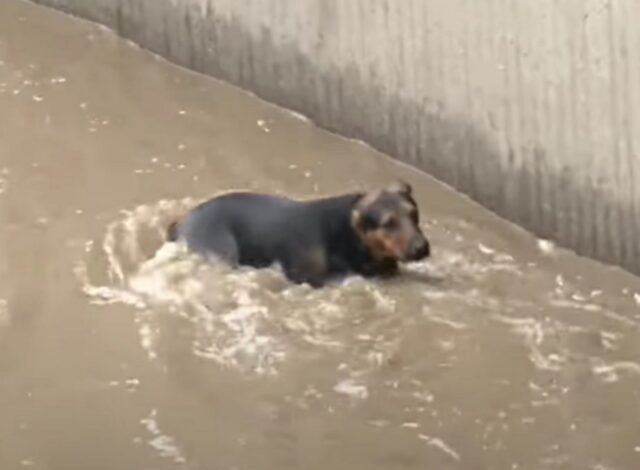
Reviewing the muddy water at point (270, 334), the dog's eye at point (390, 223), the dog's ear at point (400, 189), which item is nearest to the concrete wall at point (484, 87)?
the muddy water at point (270, 334)

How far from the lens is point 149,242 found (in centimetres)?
595

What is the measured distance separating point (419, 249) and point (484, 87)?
1.02m

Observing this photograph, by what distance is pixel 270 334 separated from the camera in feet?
17.0

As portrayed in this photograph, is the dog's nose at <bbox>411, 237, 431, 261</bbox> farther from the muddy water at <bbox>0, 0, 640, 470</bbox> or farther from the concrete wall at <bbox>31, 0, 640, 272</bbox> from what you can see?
the concrete wall at <bbox>31, 0, 640, 272</bbox>

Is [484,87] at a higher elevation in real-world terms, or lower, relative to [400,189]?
higher

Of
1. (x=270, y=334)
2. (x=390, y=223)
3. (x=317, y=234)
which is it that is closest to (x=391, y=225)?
(x=390, y=223)

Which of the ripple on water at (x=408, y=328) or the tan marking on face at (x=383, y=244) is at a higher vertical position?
the tan marking on face at (x=383, y=244)

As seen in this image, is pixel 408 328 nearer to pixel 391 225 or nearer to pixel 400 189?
pixel 391 225

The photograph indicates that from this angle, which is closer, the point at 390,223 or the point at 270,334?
the point at 270,334

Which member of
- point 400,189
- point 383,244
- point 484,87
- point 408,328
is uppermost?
point 484,87

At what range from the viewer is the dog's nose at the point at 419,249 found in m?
5.54

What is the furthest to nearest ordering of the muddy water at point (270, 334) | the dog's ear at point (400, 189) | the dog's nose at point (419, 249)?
the dog's ear at point (400, 189) → the dog's nose at point (419, 249) → the muddy water at point (270, 334)

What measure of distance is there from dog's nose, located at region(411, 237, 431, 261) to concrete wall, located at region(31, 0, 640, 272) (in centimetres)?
74

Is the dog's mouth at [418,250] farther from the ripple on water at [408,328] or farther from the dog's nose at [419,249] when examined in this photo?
the ripple on water at [408,328]
